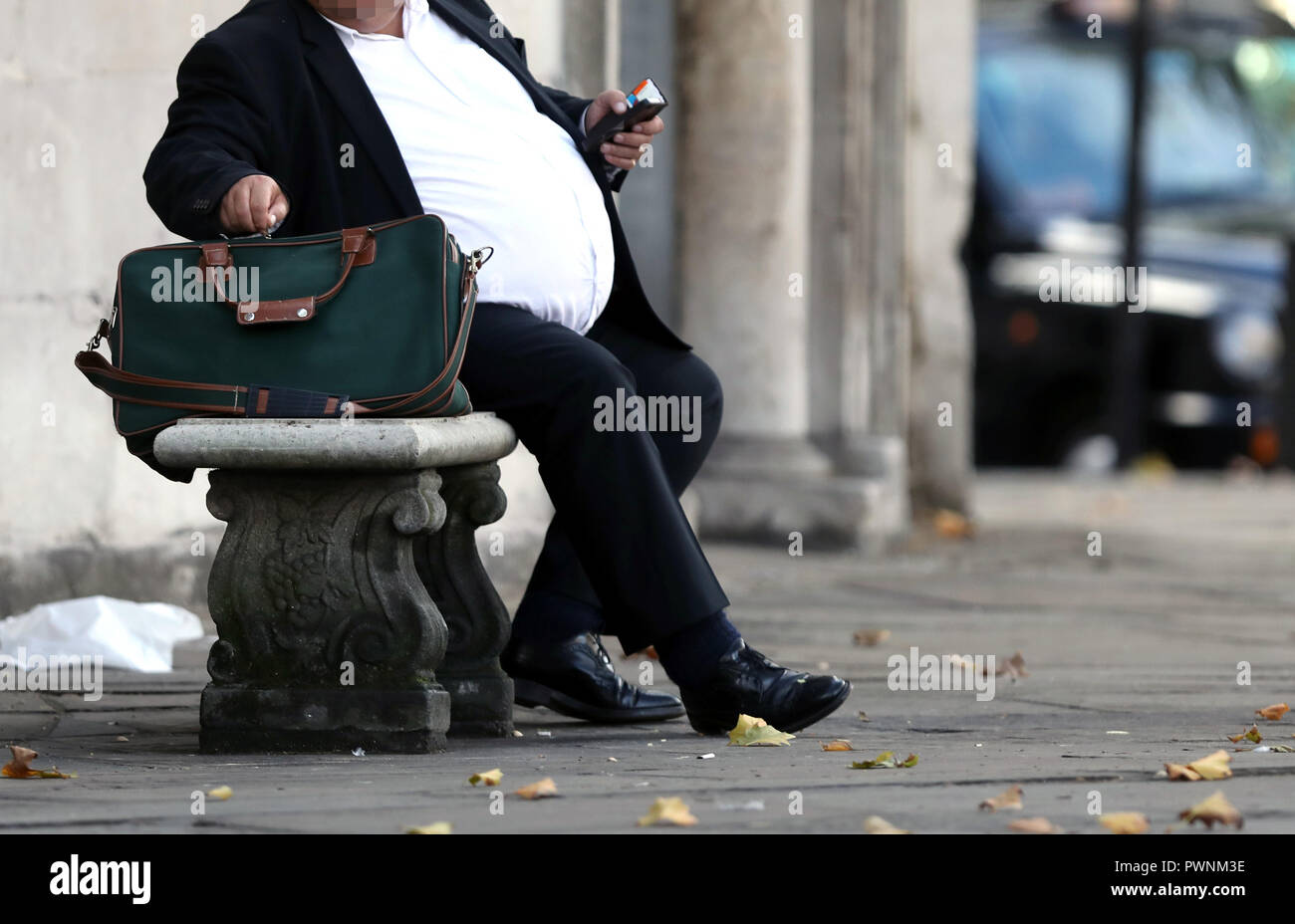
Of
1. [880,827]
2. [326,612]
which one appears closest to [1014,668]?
[326,612]

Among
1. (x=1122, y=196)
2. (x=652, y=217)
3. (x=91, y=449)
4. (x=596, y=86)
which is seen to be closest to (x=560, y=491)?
(x=91, y=449)

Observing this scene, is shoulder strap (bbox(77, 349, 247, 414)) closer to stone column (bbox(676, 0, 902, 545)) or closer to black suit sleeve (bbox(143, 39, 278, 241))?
black suit sleeve (bbox(143, 39, 278, 241))

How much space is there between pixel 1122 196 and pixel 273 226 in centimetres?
1047

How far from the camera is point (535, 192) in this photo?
328 centimetres

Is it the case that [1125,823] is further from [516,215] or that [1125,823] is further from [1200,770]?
[516,215]

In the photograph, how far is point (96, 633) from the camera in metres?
4.14

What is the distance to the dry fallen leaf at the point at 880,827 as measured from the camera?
2.29m

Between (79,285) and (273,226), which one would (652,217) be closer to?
(79,285)

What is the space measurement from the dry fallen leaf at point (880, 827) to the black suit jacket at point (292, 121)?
4.40 ft

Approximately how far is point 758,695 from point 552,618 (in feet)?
1.68

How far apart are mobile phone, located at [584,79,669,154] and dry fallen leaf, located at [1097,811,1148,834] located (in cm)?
149

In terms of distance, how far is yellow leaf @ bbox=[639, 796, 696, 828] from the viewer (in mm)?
2361

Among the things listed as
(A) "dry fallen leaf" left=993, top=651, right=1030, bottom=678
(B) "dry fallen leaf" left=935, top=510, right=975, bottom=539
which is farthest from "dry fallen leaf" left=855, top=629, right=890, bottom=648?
(B) "dry fallen leaf" left=935, top=510, right=975, bottom=539

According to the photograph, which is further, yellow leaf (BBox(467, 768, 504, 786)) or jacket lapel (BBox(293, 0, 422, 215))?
jacket lapel (BBox(293, 0, 422, 215))
